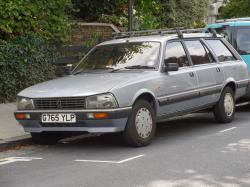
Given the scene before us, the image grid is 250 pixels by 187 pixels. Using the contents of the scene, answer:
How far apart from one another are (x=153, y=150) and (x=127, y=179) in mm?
1798

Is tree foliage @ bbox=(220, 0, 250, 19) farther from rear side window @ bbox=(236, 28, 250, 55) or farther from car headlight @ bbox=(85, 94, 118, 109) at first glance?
car headlight @ bbox=(85, 94, 118, 109)

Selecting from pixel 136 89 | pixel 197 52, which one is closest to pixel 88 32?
→ pixel 197 52

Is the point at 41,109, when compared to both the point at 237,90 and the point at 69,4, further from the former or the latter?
the point at 69,4

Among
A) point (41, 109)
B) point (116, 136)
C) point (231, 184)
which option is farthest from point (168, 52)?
point (231, 184)

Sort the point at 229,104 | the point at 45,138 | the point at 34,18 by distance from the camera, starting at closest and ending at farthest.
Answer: the point at 45,138
the point at 229,104
the point at 34,18

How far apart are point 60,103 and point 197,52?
10.1ft

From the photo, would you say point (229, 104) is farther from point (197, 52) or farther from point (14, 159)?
point (14, 159)

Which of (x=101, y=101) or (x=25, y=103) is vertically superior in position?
(x=101, y=101)

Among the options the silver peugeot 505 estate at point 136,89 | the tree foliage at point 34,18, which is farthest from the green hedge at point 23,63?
the silver peugeot 505 estate at point 136,89

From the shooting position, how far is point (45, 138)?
Result: 9039mm

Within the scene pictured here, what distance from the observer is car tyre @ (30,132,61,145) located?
893cm

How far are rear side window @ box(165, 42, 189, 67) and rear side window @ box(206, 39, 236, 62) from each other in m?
1.04

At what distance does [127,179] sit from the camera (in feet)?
21.1

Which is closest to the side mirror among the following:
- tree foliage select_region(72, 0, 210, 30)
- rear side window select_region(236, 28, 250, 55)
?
rear side window select_region(236, 28, 250, 55)
